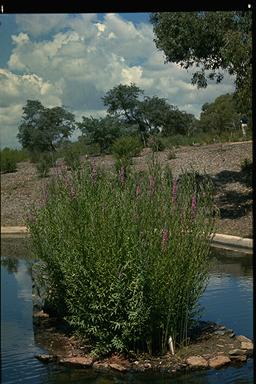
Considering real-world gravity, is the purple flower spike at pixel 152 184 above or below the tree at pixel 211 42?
below

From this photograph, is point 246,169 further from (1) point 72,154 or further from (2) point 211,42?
(1) point 72,154

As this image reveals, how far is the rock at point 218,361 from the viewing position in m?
3.51

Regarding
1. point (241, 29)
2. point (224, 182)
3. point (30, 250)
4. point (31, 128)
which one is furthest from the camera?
point (224, 182)

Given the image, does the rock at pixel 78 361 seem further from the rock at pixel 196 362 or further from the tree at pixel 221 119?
the tree at pixel 221 119

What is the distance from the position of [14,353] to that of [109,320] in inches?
23.0

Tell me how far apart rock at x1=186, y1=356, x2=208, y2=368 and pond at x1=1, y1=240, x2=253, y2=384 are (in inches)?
2.4

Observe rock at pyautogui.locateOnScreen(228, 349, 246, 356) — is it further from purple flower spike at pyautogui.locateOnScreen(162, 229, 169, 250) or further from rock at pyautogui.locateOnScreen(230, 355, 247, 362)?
purple flower spike at pyautogui.locateOnScreen(162, 229, 169, 250)

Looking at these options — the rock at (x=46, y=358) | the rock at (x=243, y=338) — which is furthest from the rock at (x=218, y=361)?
the rock at (x=46, y=358)

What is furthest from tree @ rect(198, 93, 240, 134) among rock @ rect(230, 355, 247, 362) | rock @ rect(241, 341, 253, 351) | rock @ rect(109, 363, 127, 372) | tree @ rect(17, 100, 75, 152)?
tree @ rect(17, 100, 75, 152)

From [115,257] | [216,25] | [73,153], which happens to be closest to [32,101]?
[73,153]

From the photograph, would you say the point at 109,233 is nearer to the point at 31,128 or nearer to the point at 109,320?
the point at 109,320

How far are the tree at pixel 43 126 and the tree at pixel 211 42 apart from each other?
21.0 ft

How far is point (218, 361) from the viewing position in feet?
11.6

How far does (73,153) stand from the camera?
305 centimetres
